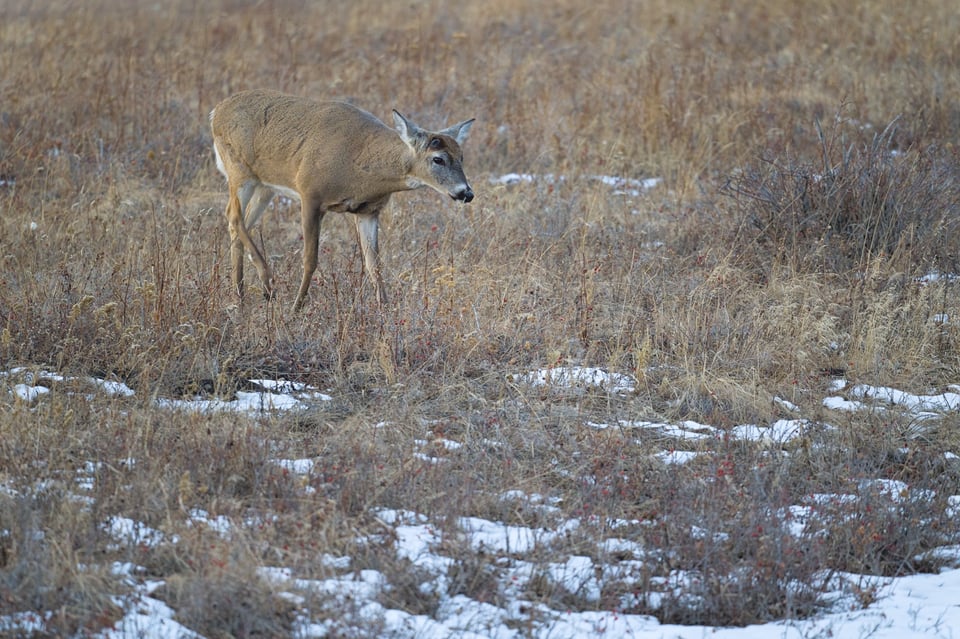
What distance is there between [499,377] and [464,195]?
1626 millimetres

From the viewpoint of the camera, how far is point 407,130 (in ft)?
25.6

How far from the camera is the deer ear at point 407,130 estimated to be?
7.76 m

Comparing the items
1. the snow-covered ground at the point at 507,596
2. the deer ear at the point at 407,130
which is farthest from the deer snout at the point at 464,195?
the snow-covered ground at the point at 507,596

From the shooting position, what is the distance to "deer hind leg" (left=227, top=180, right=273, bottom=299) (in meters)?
8.19

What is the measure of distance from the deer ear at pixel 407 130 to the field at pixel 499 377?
937 millimetres

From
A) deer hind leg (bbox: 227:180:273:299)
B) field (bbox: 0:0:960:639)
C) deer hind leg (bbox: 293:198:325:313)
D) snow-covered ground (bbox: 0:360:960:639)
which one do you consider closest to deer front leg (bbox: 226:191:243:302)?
deer hind leg (bbox: 227:180:273:299)

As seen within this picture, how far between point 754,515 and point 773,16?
42.5ft

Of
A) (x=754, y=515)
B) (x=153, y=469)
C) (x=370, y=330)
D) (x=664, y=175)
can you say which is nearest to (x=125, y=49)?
(x=664, y=175)

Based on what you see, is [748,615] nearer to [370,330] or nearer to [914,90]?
[370,330]

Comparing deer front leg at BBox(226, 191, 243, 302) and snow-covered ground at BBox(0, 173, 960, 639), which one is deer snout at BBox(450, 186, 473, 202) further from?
snow-covered ground at BBox(0, 173, 960, 639)

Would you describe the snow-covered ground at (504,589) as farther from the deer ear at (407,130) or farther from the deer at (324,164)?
the deer ear at (407,130)

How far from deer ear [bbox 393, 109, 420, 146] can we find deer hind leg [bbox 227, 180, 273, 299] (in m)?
1.34

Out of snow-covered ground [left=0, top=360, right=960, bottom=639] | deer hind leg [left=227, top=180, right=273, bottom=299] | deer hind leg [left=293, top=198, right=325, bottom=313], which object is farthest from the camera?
deer hind leg [left=227, top=180, right=273, bottom=299]

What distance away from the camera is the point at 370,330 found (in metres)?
6.97
